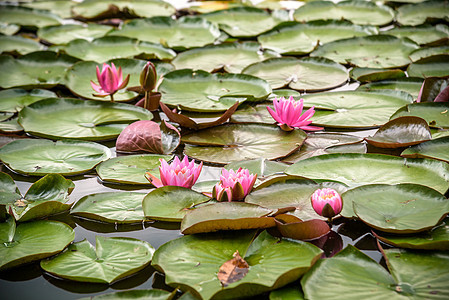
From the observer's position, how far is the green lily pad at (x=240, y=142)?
231cm

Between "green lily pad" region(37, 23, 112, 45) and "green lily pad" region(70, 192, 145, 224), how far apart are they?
252cm

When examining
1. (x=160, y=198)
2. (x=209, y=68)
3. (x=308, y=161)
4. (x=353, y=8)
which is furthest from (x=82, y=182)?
(x=353, y=8)

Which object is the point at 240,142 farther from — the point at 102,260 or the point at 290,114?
the point at 102,260

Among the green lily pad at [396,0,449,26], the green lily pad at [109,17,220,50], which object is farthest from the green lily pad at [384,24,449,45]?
the green lily pad at [109,17,220,50]

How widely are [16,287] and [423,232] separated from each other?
4.52 ft

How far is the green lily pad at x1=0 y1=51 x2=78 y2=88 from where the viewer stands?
3.22m

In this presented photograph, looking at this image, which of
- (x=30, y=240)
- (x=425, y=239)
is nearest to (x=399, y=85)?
(x=425, y=239)

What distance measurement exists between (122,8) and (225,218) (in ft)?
12.8

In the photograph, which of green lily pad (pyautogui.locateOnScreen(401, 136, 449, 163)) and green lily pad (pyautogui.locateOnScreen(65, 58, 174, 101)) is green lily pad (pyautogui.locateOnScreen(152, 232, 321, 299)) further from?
green lily pad (pyautogui.locateOnScreen(65, 58, 174, 101))

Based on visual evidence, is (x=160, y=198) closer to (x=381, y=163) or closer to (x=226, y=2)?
(x=381, y=163)

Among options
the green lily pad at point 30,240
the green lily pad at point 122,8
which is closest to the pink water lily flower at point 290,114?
the green lily pad at point 30,240

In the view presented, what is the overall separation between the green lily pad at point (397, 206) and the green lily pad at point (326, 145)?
433 millimetres

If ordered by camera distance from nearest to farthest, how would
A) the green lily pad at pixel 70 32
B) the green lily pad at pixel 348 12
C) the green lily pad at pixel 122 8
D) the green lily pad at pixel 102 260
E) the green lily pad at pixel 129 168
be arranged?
the green lily pad at pixel 102 260, the green lily pad at pixel 129 168, the green lily pad at pixel 70 32, the green lily pad at pixel 348 12, the green lily pad at pixel 122 8

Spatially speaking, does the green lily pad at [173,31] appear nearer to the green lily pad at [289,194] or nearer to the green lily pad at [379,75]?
the green lily pad at [379,75]
